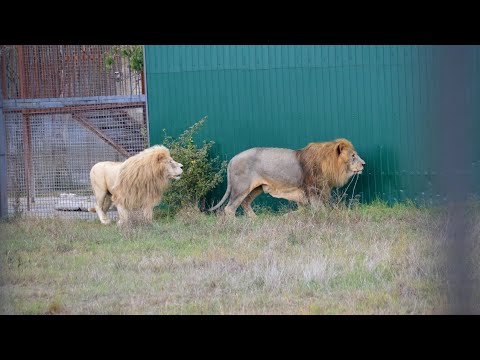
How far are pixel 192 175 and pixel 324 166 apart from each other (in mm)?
1880

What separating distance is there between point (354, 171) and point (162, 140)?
288 centimetres

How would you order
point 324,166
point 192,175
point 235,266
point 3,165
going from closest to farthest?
point 235,266 → point 324,166 → point 192,175 → point 3,165

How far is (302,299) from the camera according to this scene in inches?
210

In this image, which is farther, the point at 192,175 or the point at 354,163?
the point at 192,175

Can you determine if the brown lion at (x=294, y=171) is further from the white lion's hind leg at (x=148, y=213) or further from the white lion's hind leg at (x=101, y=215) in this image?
the white lion's hind leg at (x=101, y=215)

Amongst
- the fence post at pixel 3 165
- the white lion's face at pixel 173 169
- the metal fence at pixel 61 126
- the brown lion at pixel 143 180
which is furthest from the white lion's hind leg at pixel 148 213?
the fence post at pixel 3 165

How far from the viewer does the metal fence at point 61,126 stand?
35.6 ft

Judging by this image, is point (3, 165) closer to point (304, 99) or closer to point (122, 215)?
point (122, 215)

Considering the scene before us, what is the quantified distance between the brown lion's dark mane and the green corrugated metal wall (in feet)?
1.81

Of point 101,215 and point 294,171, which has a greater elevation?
point 294,171

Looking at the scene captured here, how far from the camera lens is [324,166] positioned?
9883 millimetres

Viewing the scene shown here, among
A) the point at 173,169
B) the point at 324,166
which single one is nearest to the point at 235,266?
the point at 173,169
